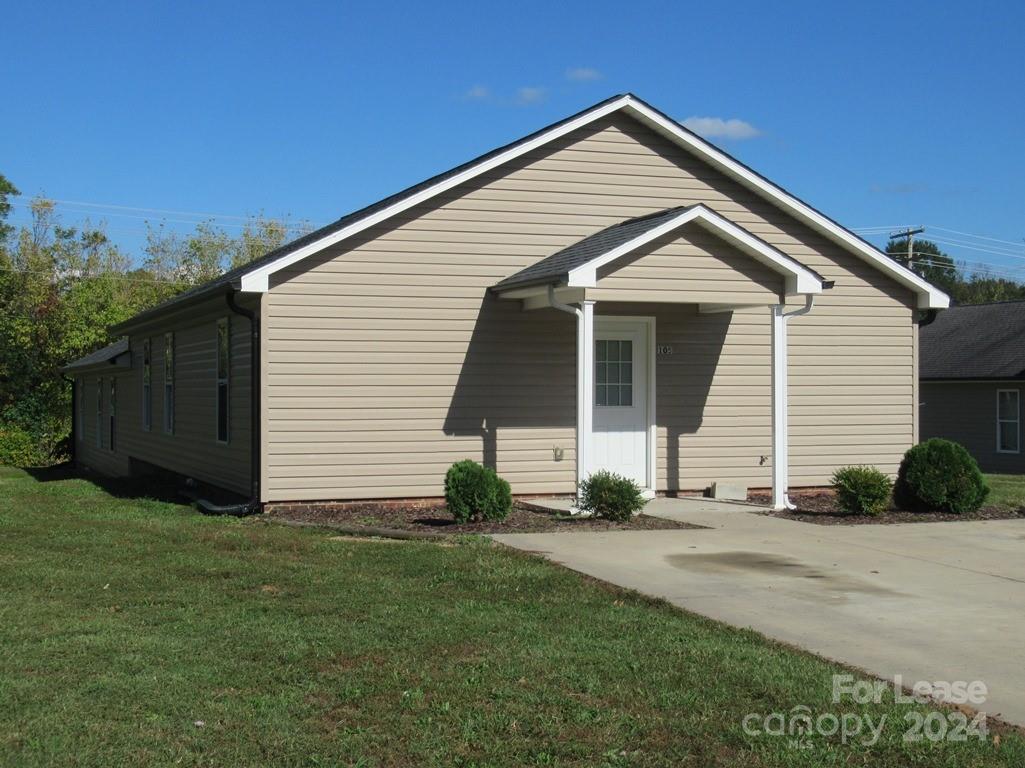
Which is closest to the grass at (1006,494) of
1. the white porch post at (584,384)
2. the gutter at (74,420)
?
the white porch post at (584,384)

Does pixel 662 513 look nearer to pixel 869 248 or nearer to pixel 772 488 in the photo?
pixel 772 488

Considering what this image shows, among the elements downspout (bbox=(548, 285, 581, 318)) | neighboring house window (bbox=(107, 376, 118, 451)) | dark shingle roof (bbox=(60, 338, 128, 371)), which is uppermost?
downspout (bbox=(548, 285, 581, 318))

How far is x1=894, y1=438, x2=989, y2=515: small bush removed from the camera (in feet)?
47.0

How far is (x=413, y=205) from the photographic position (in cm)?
1468

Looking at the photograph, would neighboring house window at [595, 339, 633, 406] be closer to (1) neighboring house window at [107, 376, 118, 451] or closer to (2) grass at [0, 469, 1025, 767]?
(2) grass at [0, 469, 1025, 767]

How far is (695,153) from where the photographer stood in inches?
638

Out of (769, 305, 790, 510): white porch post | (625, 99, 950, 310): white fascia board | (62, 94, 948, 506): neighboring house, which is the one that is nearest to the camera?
(62, 94, 948, 506): neighboring house

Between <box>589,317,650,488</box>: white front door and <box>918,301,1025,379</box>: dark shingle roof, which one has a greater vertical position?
<box>918,301,1025,379</box>: dark shingle roof

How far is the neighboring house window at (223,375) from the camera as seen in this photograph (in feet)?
52.2

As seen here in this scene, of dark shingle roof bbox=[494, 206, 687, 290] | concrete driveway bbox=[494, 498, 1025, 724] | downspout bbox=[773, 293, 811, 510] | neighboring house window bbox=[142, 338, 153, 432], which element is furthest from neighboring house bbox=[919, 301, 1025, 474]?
neighboring house window bbox=[142, 338, 153, 432]

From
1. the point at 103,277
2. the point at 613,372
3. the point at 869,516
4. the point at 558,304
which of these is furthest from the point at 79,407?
the point at 869,516

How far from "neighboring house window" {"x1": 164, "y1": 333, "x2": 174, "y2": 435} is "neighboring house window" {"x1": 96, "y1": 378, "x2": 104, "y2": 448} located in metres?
7.27

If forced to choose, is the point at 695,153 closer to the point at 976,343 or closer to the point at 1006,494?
the point at 1006,494

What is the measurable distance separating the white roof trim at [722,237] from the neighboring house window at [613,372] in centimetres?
232
